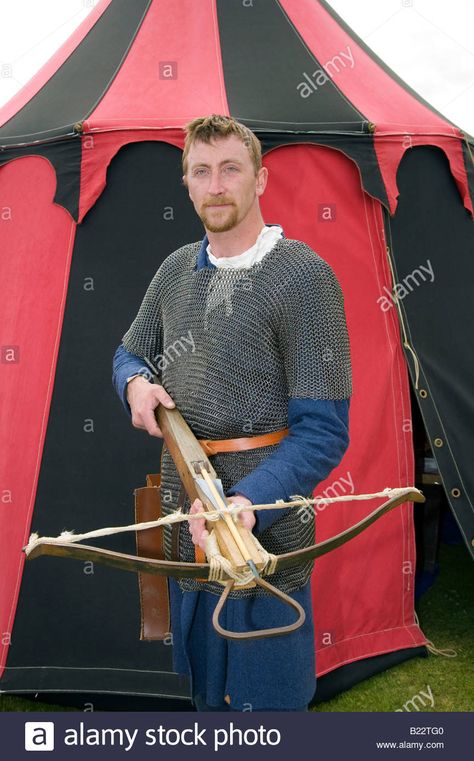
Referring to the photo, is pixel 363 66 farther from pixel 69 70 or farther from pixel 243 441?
pixel 243 441

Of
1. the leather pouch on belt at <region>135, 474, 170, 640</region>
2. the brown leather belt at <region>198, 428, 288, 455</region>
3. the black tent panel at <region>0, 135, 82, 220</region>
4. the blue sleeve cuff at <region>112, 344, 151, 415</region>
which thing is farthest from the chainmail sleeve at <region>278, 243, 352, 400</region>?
the black tent panel at <region>0, 135, 82, 220</region>

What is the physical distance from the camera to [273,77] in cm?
314

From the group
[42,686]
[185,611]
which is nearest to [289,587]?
[185,611]

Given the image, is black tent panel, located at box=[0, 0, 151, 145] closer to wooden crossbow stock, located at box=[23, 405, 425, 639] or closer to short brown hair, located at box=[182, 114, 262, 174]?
short brown hair, located at box=[182, 114, 262, 174]

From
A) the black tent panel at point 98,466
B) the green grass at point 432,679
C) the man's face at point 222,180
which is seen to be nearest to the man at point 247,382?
the man's face at point 222,180

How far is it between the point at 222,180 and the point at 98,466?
1.48m

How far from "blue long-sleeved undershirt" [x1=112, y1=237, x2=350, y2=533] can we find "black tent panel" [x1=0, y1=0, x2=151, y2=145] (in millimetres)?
1644

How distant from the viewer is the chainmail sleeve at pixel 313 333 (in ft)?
5.78

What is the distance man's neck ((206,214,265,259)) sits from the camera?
1.86 m

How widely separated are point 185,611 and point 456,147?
2150 millimetres

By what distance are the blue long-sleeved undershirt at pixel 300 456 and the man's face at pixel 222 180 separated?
436mm

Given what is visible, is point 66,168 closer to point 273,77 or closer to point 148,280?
point 148,280
